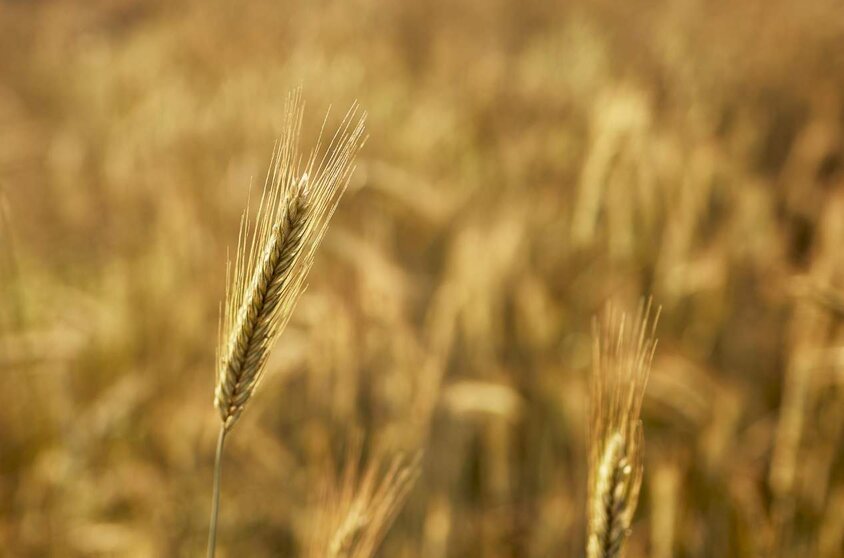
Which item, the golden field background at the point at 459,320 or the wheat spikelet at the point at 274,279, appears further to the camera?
the golden field background at the point at 459,320

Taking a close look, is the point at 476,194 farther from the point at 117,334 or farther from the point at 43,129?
Answer: the point at 43,129

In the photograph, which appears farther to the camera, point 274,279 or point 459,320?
point 459,320

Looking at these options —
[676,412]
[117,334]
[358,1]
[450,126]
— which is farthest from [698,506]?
[358,1]

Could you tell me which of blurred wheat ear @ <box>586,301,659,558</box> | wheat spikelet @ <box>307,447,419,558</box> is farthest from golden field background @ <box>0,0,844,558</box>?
blurred wheat ear @ <box>586,301,659,558</box>

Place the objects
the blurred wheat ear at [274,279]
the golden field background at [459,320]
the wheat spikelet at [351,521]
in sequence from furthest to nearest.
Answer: the golden field background at [459,320] < the wheat spikelet at [351,521] < the blurred wheat ear at [274,279]

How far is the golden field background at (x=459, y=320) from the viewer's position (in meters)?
1.90

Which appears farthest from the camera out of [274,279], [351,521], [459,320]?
[459,320]

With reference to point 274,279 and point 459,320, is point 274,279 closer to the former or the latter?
point 274,279

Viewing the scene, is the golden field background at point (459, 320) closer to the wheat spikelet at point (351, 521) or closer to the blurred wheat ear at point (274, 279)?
the wheat spikelet at point (351, 521)

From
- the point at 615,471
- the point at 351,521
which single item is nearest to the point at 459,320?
the point at 351,521

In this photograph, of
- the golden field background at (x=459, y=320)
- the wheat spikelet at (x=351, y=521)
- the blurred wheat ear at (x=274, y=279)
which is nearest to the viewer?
the blurred wheat ear at (x=274, y=279)

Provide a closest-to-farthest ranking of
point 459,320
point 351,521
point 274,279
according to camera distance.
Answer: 1. point 274,279
2. point 351,521
3. point 459,320

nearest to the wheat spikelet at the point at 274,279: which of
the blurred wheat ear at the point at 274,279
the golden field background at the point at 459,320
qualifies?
the blurred wheat ear at the point at 274,279

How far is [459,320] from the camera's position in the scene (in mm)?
2404
